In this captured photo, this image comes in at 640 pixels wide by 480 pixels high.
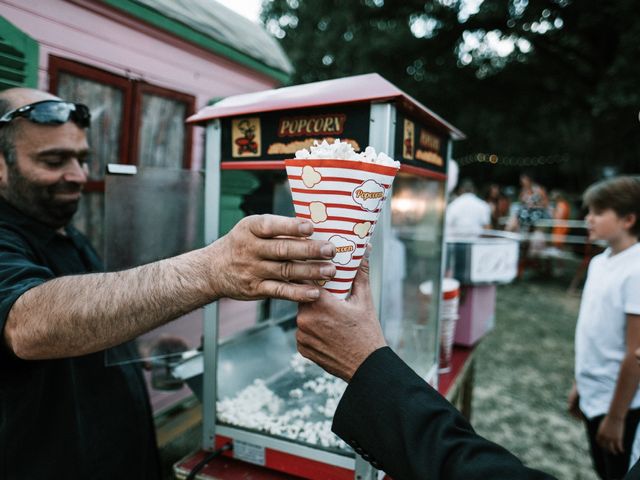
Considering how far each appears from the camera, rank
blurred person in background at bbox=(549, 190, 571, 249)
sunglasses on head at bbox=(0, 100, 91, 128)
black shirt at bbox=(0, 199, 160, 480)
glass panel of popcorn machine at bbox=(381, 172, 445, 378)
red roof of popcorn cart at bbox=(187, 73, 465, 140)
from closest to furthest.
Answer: black shirt at bbox=(0, 199, 160, 480), red roof of popcorn cart at bbox=(187, 73, 465, 140), sunglasses on head at bbox=(0, 100, 91, 128), glass panel of popcorn machine at bbox=(381, 172, 445, 378), blurred person in background at bbox=(549, 190, 571, 249)

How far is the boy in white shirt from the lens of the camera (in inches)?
84.5

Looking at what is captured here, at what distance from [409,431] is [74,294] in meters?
0.85

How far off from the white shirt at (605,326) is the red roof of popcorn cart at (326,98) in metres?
1.40

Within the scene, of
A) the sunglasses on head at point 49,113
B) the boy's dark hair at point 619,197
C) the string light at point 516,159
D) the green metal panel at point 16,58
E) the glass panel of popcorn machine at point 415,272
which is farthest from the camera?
the string light at point 516,159

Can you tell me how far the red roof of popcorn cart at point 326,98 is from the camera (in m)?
1.32

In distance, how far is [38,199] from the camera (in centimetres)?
164

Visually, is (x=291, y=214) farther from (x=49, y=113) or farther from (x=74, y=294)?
(x=74, y=294)

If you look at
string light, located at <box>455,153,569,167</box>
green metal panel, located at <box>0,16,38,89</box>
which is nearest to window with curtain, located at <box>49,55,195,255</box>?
green metal panel, located at <box>0,16,38,89</box>

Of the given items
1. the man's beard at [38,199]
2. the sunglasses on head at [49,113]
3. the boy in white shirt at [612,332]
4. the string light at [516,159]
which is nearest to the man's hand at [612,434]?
the boy in white shirt at [612,332]

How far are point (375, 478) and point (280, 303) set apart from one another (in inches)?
47.7

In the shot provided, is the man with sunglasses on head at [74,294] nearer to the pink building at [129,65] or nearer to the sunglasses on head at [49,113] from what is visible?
the sunglasses on head at [49,113]

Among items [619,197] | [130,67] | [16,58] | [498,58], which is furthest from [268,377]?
[498,58]

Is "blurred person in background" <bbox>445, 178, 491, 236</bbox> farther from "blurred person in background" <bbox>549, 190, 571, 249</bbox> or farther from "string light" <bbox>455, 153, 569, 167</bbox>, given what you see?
"string light" <bbox>455, 153, 569, 167</bbox>

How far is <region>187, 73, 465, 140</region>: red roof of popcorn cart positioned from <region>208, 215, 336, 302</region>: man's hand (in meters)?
0.60
